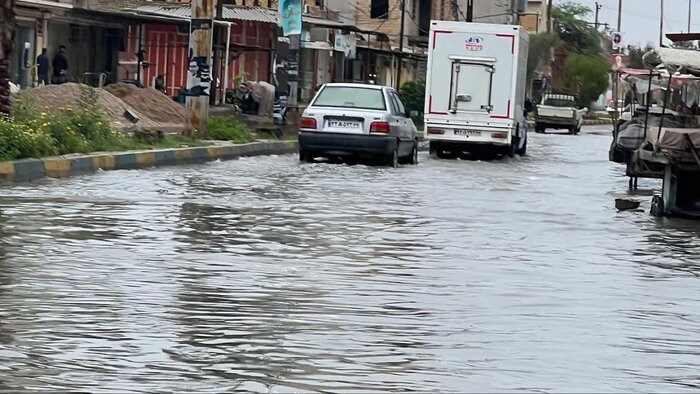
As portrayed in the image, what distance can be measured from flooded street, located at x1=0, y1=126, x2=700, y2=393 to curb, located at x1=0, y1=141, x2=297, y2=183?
66cm

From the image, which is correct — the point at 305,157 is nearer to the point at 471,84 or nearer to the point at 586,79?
the point at 471,84

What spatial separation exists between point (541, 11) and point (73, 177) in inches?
4626

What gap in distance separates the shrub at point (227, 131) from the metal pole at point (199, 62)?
37.4 inches

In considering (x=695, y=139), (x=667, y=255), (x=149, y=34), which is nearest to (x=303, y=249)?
(x=667, y=255)

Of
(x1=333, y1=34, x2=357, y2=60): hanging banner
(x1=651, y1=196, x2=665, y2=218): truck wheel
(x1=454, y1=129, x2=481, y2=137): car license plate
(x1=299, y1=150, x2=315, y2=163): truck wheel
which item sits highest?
(x1=333, y1=34, x2=357, y2=60): hanging banner

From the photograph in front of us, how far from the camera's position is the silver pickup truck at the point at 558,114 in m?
67.2

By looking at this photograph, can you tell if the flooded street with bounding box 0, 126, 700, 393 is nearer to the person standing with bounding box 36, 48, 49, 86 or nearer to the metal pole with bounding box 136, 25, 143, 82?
the person standing with bounding box 36, 48, 49, 86

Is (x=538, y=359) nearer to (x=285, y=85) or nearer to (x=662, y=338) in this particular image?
(x=662, y=338)

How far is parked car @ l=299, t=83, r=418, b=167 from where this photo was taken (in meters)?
26.5

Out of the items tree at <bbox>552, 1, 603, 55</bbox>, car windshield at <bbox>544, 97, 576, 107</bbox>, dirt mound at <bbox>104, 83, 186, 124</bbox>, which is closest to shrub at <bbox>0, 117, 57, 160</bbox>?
dirt mound at <bbox>104, 83, 186, 124</bbox>

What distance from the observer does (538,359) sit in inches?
303

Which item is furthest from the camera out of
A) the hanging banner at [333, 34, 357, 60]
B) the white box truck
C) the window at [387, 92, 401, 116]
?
the hanging banner at [333, 34, 357, 60]

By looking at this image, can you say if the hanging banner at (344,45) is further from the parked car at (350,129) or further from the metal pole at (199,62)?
the parked car at (350,129)

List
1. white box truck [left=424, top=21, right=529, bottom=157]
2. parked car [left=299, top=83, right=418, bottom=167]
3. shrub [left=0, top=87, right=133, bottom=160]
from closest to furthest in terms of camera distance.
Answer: shrub [left=0, top=87, right=133, bottom=160], parked car [left=299, top=83, right=418, bottom=167], white box truck [left=424, top=21, right=529, bottom=157]
